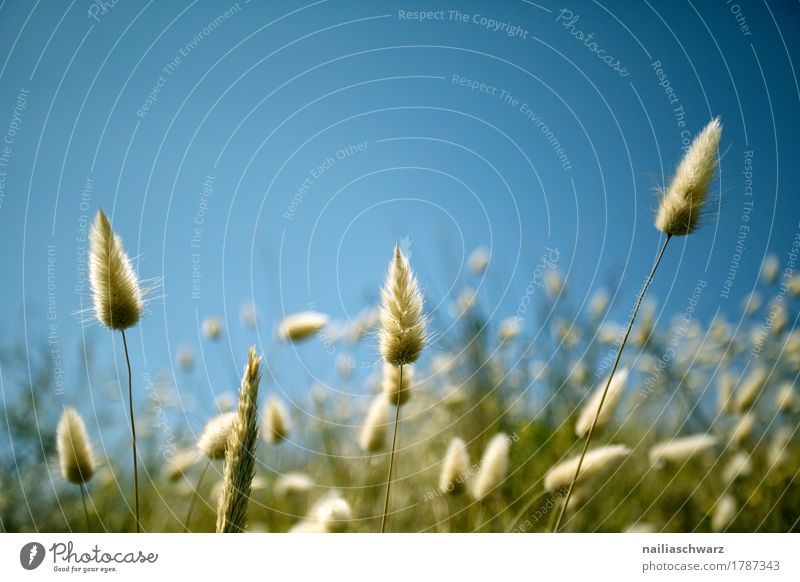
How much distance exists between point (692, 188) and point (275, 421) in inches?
57.5

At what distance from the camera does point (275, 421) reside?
5.65ft

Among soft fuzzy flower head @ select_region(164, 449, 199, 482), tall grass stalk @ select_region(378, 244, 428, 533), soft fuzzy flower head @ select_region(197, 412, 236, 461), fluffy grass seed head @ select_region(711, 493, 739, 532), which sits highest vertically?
tall grass stalk @ select_region(378, 244, 428, 533)

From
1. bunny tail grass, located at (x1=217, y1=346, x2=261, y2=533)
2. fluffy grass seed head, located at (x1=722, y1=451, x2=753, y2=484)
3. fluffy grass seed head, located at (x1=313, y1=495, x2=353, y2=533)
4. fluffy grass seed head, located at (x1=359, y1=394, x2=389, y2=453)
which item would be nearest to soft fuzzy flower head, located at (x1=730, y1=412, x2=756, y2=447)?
fluffy grass seed head, located at (x1=722, y1=451, x2=753, y2=484)

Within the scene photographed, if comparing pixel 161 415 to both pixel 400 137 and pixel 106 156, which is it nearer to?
pixel 106 156

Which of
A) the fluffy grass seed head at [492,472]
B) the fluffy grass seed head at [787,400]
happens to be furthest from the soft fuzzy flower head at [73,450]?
the fluffy grass seed head at [787,400]

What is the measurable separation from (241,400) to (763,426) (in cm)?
266

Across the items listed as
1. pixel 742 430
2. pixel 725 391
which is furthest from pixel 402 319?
pixel 725 391

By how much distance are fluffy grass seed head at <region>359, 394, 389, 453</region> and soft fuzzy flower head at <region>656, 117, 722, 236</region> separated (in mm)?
974

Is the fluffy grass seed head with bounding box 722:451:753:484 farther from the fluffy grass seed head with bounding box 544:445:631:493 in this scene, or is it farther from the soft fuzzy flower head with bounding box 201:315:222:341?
the soft fuzzy flower head with bounding box 201:315:222:341

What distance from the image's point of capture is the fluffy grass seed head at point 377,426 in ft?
5.07

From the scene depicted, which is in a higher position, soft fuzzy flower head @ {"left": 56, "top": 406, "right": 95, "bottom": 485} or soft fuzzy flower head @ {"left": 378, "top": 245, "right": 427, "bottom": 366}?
soft fuzzy flower head @ {"left": 378, "top": 245, "right": 427, "bottom": 366}

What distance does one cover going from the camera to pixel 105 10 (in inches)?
82.4

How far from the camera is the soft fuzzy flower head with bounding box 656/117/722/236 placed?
4.62 ft
